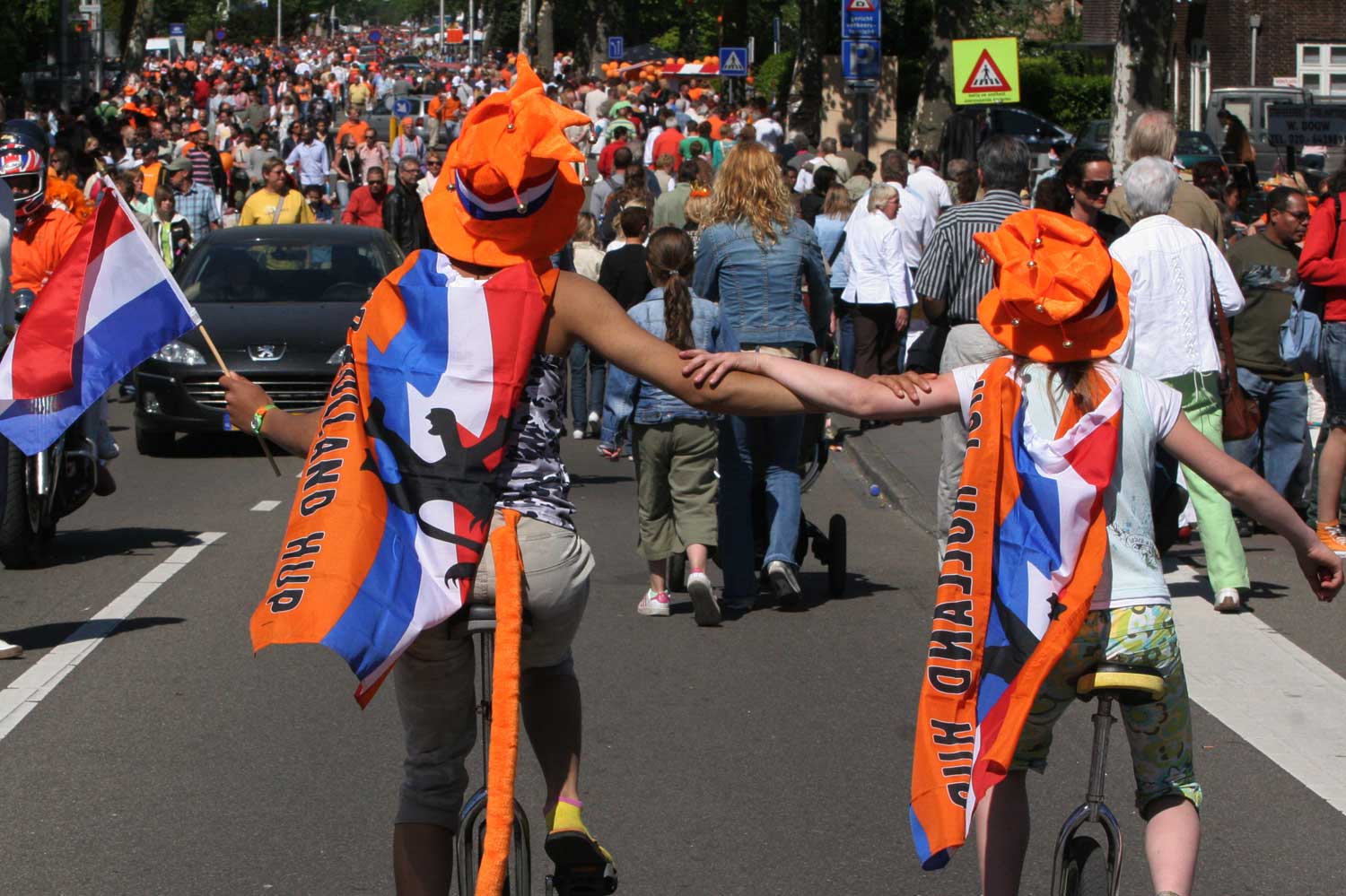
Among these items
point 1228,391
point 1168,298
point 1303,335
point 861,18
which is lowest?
point 1228,391

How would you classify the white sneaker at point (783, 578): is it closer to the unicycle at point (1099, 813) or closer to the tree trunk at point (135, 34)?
the unicycle at point (1099, 813)

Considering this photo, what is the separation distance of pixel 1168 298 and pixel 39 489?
5.90 metres

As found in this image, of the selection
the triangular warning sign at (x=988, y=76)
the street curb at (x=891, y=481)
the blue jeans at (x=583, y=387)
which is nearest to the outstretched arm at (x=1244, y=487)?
the street curb at (x=891, y=481)

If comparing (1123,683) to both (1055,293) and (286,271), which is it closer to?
(1055,293)

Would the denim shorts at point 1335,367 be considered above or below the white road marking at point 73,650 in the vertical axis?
above

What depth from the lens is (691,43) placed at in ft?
283

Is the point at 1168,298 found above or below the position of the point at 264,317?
above

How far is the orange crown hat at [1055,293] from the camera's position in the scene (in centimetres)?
387

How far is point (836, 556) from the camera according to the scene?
353 inches

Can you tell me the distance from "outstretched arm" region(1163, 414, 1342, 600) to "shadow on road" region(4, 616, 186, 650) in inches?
217

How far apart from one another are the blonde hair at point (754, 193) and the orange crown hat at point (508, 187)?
4.99 m

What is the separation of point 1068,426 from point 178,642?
5.11m

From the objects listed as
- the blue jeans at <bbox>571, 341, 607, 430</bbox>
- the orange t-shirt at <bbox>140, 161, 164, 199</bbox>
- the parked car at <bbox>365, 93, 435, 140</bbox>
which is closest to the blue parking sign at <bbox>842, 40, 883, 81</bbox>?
the blue jeans at <bbox>571, 341, 607, 430</bbox>

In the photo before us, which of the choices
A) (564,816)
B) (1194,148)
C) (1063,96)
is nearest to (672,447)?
(564,816)
